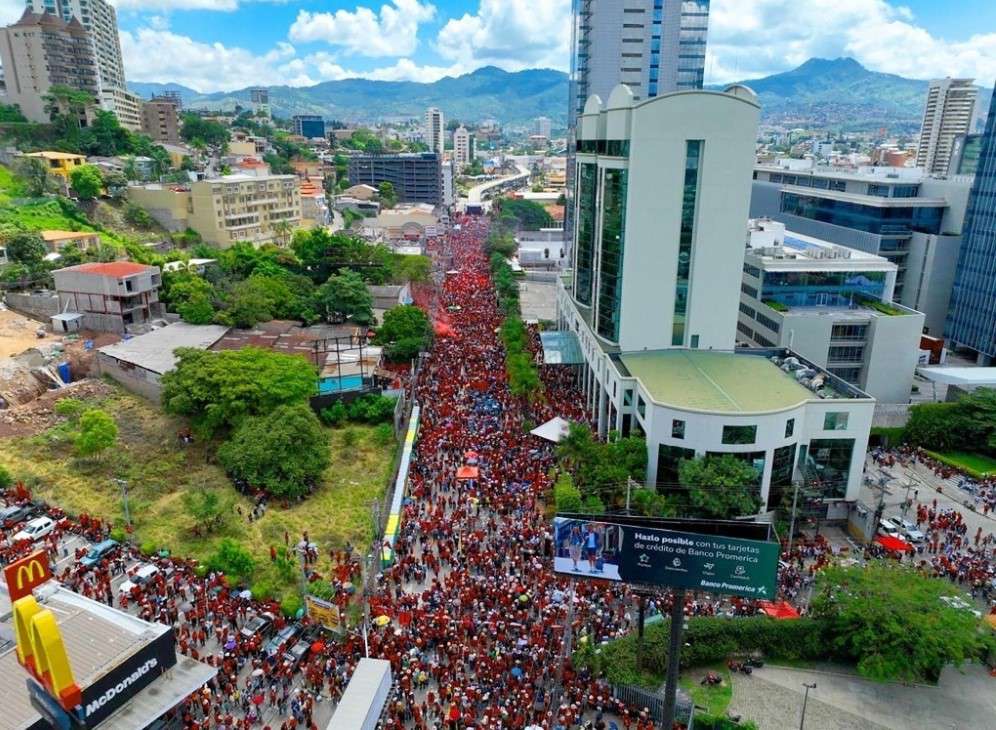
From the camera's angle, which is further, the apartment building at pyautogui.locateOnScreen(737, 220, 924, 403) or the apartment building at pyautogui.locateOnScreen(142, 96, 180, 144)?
the apartment building at pyautogui.locateOnScreen(142, 96, 180, 144)

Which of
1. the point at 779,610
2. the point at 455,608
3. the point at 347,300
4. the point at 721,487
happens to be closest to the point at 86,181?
the point at 347,300

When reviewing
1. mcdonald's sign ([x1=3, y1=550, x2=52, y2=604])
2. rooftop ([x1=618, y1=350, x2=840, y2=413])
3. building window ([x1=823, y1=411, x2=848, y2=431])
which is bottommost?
building window ([x1=823, y1=411, x2=848, y2=431])

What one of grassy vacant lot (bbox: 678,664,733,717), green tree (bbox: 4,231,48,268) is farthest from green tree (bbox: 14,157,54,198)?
grassy vacant lot (bbox: 678,664,733,717)

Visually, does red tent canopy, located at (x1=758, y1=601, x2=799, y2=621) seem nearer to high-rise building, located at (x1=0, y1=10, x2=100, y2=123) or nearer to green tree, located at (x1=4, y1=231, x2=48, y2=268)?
green tree, located at (x1=4, y1=231, x2=48, y2=268)

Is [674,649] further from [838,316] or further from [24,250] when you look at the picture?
[24,250]

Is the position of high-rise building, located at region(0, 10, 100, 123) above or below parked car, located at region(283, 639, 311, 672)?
above

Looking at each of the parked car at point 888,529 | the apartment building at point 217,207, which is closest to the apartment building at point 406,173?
the apartment building at point 217,207
